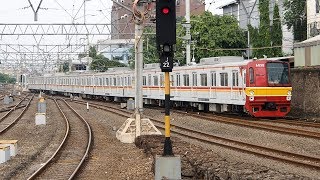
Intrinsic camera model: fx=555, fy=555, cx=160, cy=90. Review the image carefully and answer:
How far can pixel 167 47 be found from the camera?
945 cm

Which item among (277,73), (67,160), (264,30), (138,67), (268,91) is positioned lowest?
(67,160)

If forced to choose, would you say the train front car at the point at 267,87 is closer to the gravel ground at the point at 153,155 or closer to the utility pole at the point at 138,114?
the gravel ground at the point at 153,155

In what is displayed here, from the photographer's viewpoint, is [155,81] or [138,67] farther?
[155,81]

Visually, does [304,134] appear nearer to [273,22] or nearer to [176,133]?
[176,133]

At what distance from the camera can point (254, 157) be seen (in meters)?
14.1

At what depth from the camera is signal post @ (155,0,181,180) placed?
9.29 metres

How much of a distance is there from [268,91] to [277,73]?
3.11 ft

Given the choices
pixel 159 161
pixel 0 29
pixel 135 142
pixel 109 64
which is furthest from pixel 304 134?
pixel 109 64

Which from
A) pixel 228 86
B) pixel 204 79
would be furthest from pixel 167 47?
pixel 204 79

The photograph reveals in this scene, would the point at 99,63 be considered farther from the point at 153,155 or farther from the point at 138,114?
the point at 153,155

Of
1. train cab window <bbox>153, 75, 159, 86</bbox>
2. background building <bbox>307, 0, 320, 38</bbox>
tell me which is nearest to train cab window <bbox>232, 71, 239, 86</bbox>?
train cab window <bbox>153, 75, 159, 86</bbox>

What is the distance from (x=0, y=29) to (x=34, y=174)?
3714 cm

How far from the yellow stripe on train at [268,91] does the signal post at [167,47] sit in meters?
14.7

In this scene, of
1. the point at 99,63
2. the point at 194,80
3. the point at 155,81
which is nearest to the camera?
the point at 194,80
